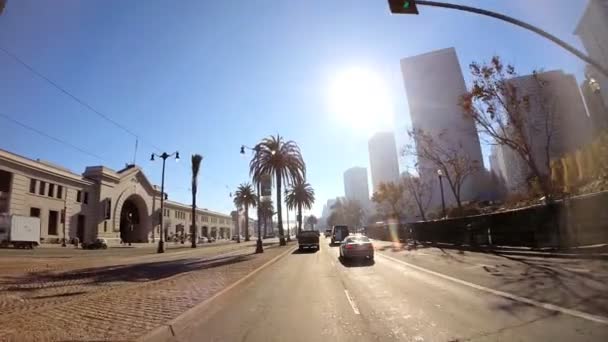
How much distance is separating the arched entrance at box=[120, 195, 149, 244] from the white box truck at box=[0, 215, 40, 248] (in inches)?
1255

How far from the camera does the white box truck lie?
4181 cm

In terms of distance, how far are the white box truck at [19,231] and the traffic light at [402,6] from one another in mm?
46853

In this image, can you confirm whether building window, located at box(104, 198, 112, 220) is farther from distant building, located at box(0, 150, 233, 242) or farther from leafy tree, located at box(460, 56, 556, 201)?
leafy tree, located at box(460, 56, 556, 201)

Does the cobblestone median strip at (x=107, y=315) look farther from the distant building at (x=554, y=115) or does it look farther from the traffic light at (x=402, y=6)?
the distant building at (x=554, y=115)

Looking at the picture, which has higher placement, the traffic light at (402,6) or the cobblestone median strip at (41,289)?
the traffic light at (402,6)

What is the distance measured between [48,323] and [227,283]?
6.60 metres

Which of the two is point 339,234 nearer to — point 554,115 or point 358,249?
point 554,115

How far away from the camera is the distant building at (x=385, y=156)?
12619cm

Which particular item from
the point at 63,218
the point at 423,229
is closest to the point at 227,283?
the point at 423,229

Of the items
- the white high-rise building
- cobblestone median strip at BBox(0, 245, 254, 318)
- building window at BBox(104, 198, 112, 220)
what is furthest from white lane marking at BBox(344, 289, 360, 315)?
building window at BBox(104, 198, 112, 220)

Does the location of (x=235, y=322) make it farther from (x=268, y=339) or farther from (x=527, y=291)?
(x=527, y=291)

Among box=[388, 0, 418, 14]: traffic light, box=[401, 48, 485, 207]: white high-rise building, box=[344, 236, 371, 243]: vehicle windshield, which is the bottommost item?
box=[344, 236, 371, 243]: vehicle windshield

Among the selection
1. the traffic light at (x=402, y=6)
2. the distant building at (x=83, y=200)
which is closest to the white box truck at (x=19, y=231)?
the distant building at (x=83, y=200)

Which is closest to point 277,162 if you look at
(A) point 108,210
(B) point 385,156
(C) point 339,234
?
(C) point 339,234
